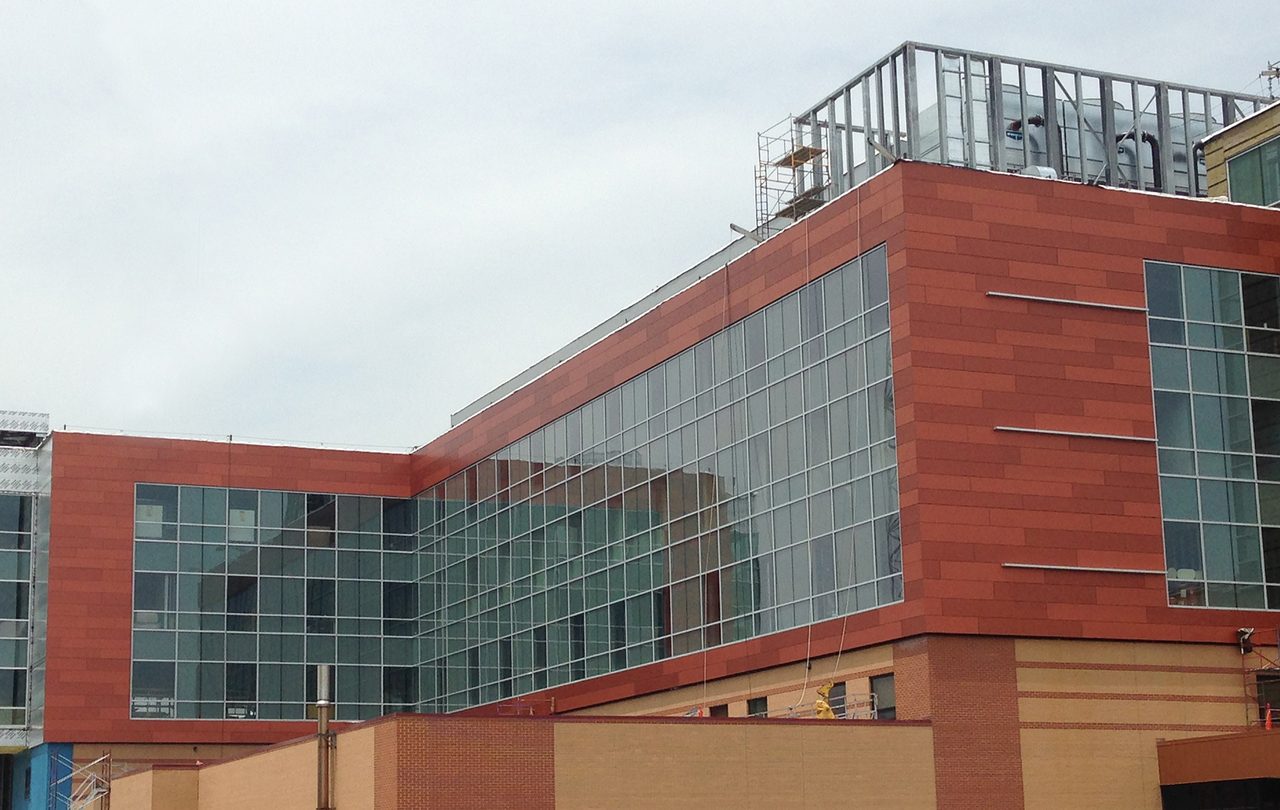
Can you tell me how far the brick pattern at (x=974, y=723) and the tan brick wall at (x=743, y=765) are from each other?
0.50 m

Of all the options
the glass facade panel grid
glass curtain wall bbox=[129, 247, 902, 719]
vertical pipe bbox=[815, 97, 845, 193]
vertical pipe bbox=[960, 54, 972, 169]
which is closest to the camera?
the glass facade panel grid

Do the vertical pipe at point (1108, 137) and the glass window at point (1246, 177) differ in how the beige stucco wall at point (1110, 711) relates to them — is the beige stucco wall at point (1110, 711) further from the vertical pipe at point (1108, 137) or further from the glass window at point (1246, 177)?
the vertical pipe at point (1108, 137)

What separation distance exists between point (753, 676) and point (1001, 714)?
28.6 feet

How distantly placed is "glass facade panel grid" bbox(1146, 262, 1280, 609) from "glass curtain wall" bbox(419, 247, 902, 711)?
7645mm

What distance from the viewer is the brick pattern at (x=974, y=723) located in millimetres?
44750

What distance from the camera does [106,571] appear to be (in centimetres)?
7281

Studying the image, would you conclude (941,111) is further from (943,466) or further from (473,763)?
(473,763)

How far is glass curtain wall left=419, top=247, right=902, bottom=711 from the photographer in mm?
48719

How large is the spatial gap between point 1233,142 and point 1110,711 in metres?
18.3

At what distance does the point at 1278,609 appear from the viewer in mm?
48875

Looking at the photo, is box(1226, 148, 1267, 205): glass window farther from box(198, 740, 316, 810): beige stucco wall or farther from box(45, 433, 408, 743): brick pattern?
box(45, 433, 408, 743): brick pattern

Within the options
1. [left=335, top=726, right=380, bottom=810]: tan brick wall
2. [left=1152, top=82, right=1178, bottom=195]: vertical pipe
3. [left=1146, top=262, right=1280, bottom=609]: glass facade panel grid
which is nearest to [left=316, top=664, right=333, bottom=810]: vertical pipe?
[left=335, top=726, right=380, bottom=810]: tan brick wall

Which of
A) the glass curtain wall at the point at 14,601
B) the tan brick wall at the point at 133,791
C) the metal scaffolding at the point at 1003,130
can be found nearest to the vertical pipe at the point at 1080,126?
the metal scaffolding at the point at 1003,130

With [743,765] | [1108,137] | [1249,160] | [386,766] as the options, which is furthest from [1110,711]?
[1108,137]
